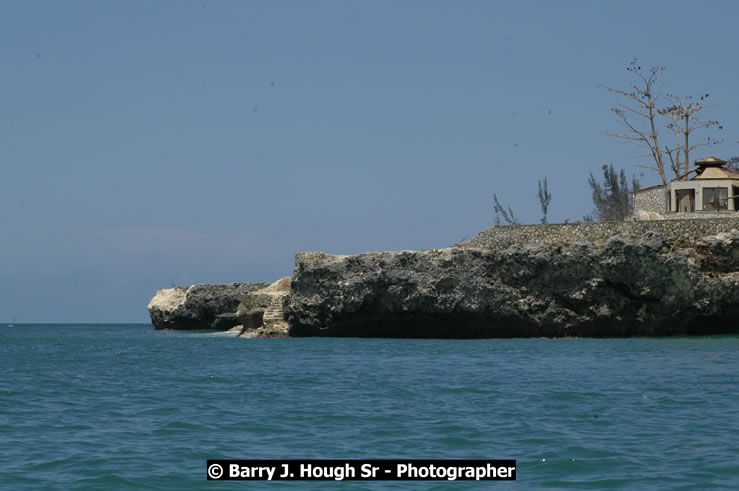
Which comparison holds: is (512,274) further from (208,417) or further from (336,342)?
(208,417)

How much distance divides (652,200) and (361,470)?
49904mm

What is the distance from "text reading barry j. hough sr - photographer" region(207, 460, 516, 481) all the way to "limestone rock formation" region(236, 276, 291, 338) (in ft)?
A: 124

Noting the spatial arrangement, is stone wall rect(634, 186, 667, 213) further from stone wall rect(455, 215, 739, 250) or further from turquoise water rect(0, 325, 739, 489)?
turquoise water rect(0, 325, 739, 489)

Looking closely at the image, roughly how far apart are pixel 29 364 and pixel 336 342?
14.7m

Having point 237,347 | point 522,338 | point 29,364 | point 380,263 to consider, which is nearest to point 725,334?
point 522,338

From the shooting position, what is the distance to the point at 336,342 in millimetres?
41531

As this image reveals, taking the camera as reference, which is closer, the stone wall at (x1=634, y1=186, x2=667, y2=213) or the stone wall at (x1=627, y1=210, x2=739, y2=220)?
the stone wall at (x1=627, y1=210, x2=739, y2=220)

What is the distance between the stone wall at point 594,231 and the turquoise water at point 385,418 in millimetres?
12574

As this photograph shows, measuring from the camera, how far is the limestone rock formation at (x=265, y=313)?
4984cm

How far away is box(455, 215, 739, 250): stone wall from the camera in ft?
132
